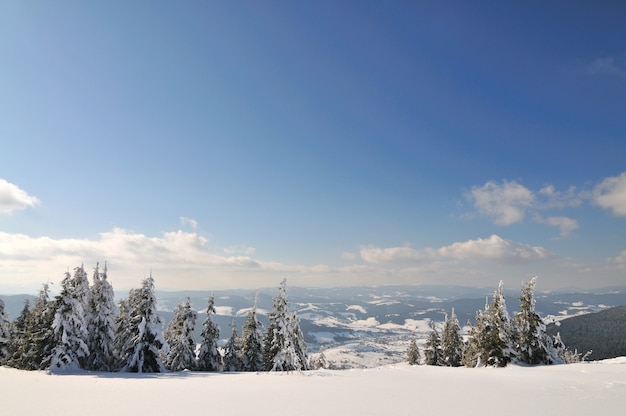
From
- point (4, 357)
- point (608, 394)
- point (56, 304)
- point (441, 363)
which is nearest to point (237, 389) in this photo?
point (608, 394)

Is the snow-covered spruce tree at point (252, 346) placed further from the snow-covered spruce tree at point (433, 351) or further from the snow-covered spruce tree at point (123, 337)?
the snow-covered spruce tree at point (433, 351)

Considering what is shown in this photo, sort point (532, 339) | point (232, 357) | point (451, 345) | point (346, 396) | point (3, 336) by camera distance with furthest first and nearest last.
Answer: point (451, 345) → point (232, 357) → point (3, 336) → point (532, 339) → point (346, 396)

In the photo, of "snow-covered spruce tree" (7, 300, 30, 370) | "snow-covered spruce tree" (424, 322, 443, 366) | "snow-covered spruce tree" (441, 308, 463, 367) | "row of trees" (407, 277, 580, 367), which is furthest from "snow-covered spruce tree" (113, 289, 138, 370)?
"snow-covered spruce tree" (441, 308, 463, 367)

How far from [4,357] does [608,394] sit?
2048 inches

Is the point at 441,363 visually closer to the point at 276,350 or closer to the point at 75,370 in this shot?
the point at 276,350

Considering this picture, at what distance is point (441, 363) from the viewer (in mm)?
52438

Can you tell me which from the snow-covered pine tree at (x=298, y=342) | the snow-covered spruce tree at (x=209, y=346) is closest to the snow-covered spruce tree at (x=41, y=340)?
the snow-covered spruce tree at (x=209, y=346)

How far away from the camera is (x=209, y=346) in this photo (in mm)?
40312

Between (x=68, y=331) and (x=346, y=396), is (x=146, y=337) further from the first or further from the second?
(x=346, y=396)

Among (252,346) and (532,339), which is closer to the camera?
(532,339)

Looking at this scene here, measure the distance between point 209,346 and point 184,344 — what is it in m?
3.02

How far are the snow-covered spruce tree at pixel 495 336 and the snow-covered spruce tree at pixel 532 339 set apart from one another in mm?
867

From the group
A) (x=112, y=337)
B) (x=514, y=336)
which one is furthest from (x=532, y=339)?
(x=112, y=337)

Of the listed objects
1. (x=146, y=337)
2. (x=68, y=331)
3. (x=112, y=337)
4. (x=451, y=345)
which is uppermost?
(x=68, y=331)
